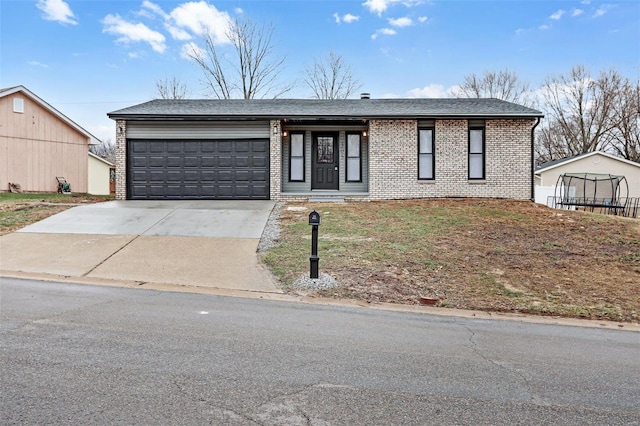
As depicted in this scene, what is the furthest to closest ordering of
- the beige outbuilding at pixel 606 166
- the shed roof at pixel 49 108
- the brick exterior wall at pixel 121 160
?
the beige outbuilding at pixel 606 166 → the shed roof at pixel 49 108 → the brick exterior wall at pixel 121 160

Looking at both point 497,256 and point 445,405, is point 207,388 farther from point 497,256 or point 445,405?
point 497,256

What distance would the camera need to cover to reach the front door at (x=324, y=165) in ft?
61.4

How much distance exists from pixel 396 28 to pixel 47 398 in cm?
2742

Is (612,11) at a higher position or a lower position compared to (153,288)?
higher

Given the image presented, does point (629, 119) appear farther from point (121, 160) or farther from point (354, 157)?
point (121, 160)

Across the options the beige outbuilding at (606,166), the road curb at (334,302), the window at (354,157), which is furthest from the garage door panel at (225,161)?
the beige outbuilding at (606,166)

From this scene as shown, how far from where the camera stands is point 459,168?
57.3ft

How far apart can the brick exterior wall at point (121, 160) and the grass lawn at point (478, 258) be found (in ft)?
23.5

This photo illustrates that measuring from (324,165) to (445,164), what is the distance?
4.83m

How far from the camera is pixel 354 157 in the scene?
733 inches

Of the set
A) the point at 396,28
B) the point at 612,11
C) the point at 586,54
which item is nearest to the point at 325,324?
the point at 612,11

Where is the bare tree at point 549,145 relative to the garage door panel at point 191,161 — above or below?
above

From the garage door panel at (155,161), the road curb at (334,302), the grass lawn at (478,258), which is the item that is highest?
the garage door panel at (155,161)

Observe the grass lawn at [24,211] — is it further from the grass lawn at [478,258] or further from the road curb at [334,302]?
the grass lawn at [478,258]
